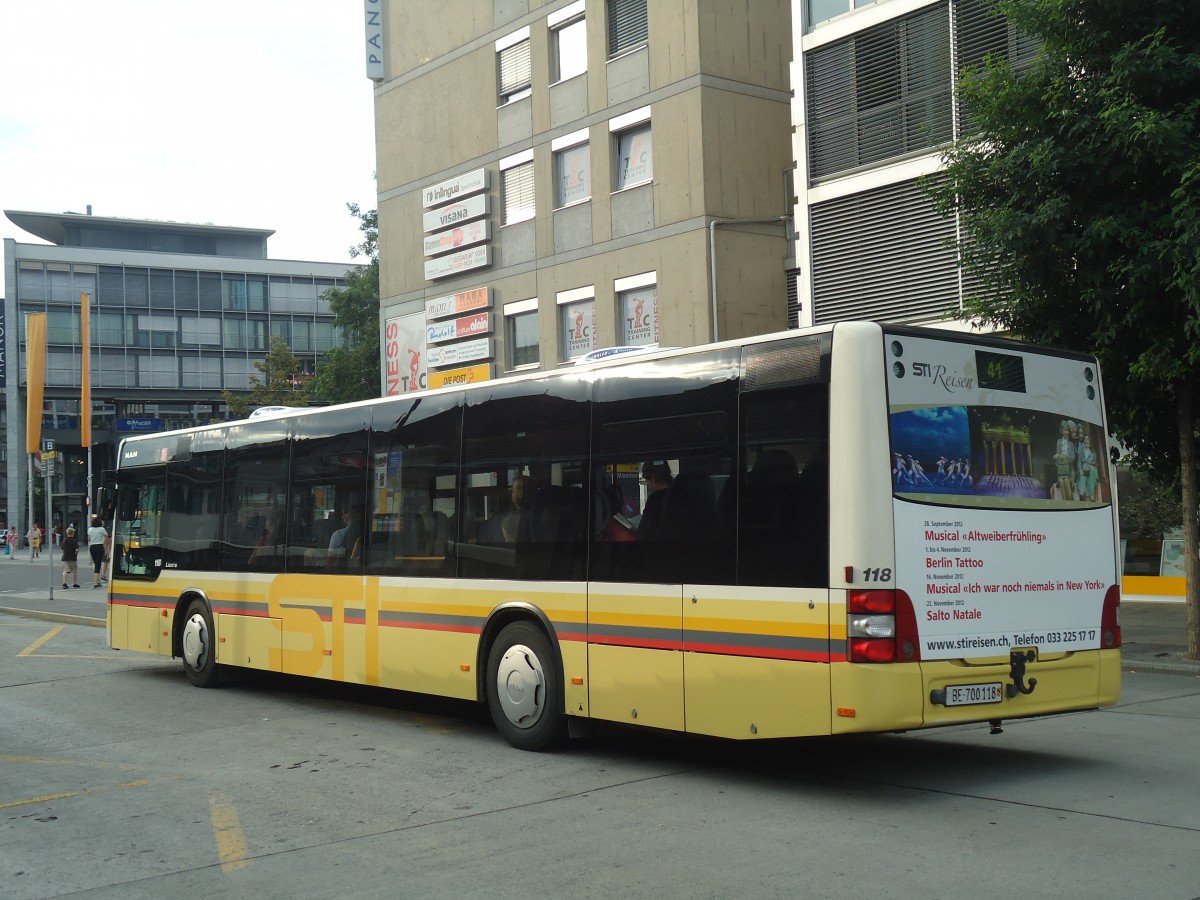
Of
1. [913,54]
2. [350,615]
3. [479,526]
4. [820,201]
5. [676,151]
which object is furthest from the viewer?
[676,151]

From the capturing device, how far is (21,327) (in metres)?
76.3

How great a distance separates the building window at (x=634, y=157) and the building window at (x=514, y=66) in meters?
3.39

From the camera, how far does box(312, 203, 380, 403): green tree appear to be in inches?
1892

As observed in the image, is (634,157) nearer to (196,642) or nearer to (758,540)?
(196,642)

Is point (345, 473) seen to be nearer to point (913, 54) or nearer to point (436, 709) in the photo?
point (436, 709)

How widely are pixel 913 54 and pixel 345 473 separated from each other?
A: 13.7 metres

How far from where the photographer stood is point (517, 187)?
30.3 meters

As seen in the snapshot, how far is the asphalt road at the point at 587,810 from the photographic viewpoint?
601 cm

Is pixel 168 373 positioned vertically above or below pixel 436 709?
above

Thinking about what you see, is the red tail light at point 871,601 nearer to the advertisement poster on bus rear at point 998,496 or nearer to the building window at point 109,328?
the advertisement poster on bus rear at point 998,496

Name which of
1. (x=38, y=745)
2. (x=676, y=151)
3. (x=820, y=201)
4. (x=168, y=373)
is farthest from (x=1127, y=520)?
(x=168, y=373)

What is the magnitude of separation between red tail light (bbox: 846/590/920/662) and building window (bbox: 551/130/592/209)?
2181 cm

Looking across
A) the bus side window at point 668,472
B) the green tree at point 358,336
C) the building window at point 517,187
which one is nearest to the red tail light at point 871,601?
the bus side window at point 668,472

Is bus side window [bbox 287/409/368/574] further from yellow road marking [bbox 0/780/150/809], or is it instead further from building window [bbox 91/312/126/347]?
building window [bbox 91/312/126/347]
